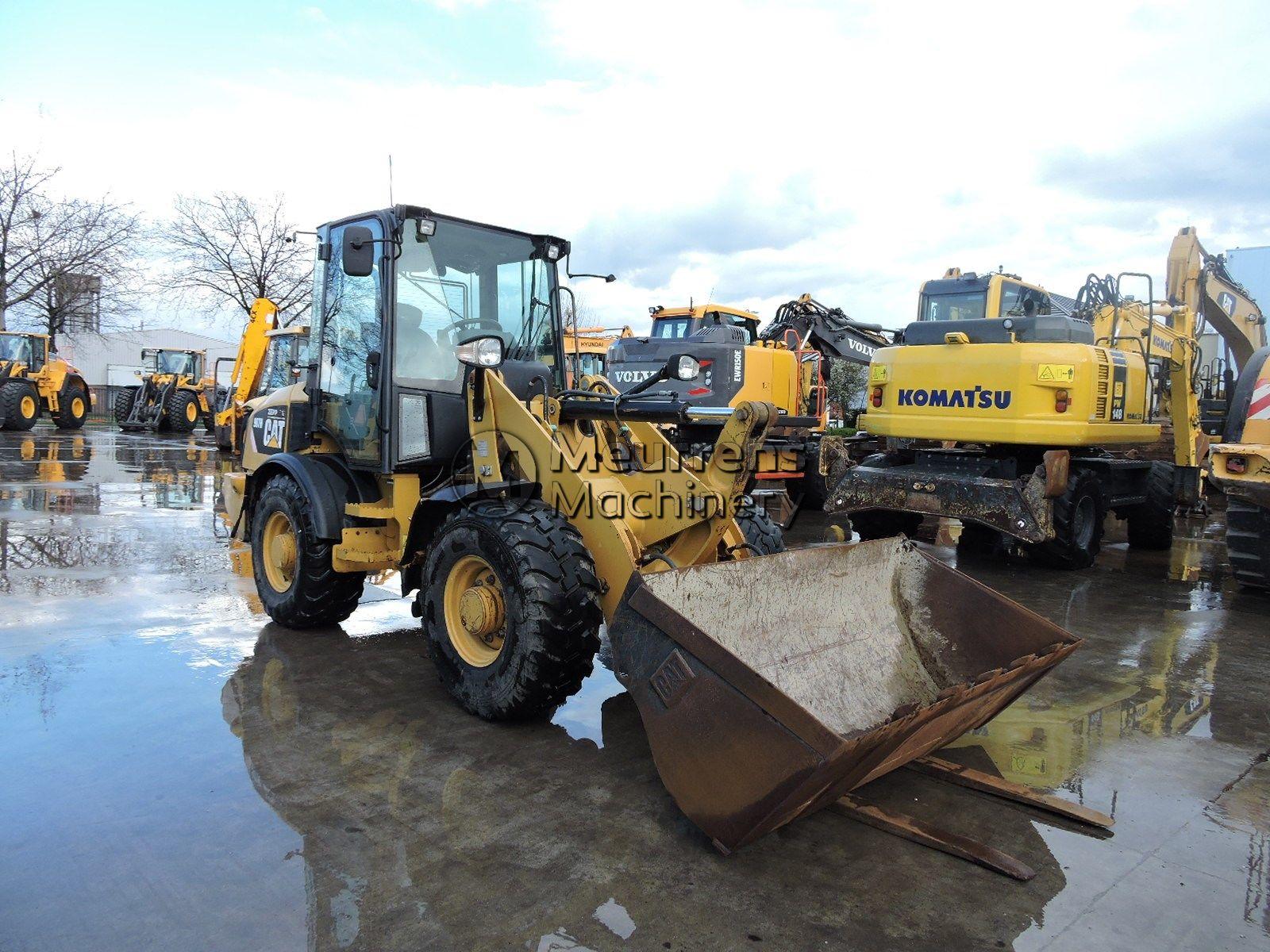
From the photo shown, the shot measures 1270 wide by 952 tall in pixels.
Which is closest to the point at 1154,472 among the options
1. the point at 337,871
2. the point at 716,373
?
the point at 716,373

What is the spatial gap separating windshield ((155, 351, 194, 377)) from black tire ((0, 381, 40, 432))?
3317 millimetres

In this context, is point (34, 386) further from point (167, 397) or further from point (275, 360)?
point (275, 360)

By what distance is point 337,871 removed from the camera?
2.92 meters

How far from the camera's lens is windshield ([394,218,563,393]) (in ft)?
16.4

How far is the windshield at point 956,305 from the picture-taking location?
447 inches

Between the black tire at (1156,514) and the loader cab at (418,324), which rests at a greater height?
the loader cab at (418,324)

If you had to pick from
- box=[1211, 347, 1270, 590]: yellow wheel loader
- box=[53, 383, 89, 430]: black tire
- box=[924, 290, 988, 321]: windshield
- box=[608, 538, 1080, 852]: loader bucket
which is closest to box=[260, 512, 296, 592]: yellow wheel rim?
box=[608, 538, 1080, 852]: loader bucket

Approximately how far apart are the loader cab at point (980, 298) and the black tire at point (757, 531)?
23.3 feet

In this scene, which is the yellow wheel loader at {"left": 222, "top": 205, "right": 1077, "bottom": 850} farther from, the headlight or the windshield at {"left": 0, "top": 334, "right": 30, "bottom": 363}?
the windshield at {"left": 0, "top": 334, "right": 30, "bottom": 363}

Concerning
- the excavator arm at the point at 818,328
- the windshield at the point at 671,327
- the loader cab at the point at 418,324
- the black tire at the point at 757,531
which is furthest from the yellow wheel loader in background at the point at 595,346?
the black tire at the point at 757,531

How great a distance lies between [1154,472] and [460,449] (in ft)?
26.6

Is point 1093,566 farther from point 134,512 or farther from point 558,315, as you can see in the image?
point 134,512

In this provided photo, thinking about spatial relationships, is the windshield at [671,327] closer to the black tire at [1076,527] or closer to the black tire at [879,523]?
the black tire at [879,523]

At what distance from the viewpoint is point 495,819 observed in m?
3.31
